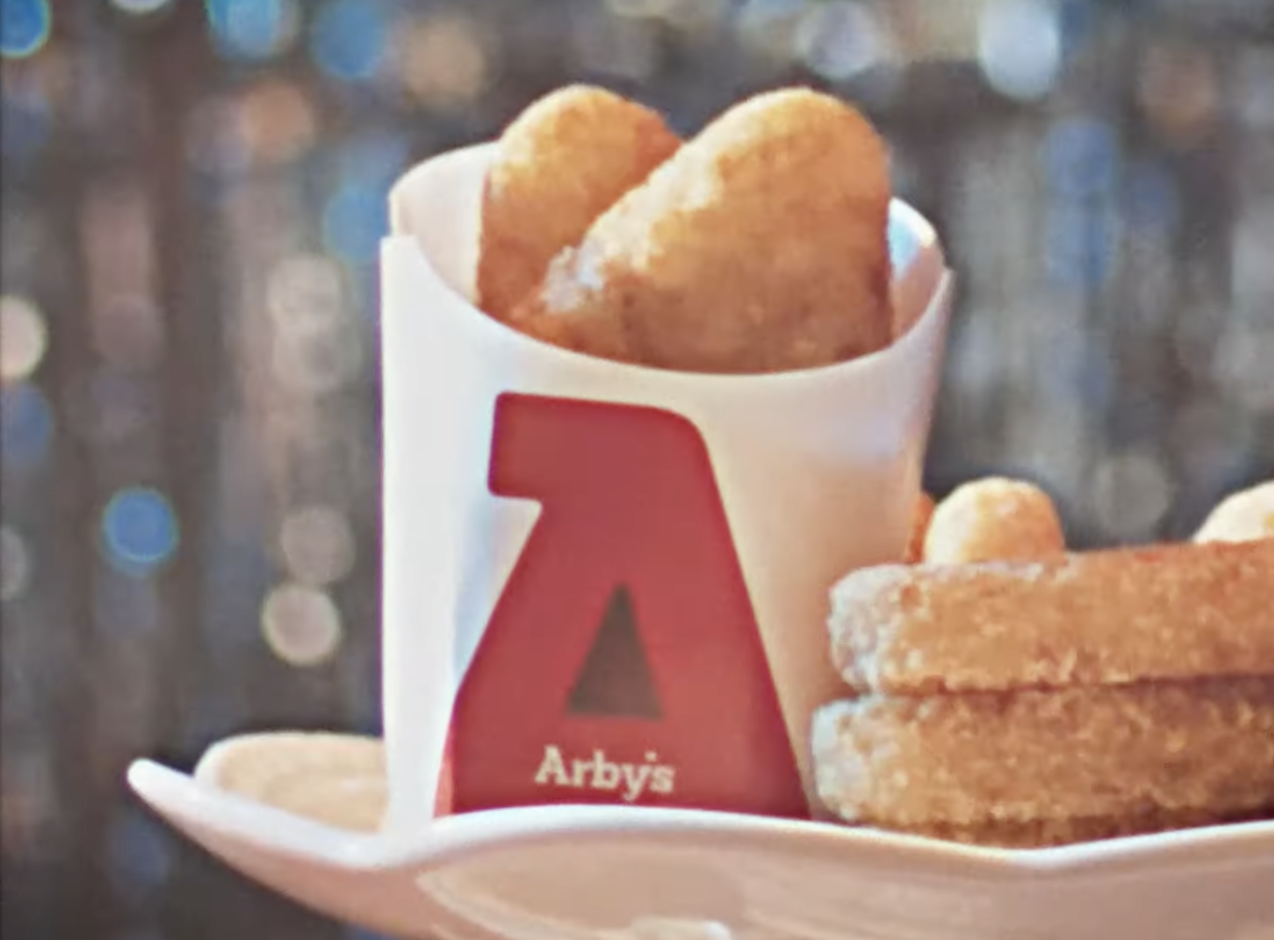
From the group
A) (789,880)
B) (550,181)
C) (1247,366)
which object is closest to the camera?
(789,880)

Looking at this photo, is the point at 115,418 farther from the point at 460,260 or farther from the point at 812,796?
the point at 812,796

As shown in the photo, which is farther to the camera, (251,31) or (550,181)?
(251,31)

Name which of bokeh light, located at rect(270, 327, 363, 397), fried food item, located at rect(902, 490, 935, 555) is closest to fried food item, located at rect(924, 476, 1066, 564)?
fried food item, located at rect(902, 490, 935, 555)

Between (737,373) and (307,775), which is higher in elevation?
(737,373)

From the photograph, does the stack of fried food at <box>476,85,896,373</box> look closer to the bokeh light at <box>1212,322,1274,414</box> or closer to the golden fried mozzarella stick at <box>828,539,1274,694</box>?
the golden fried mozzarella stick at <box>828,539,1274,694</box>

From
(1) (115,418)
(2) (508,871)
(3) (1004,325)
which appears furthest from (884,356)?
(1) (115,418)

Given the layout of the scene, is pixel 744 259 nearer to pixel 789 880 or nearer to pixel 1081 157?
pixel 789 880

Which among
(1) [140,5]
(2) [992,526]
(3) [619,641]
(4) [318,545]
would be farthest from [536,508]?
(1) [140,5]
